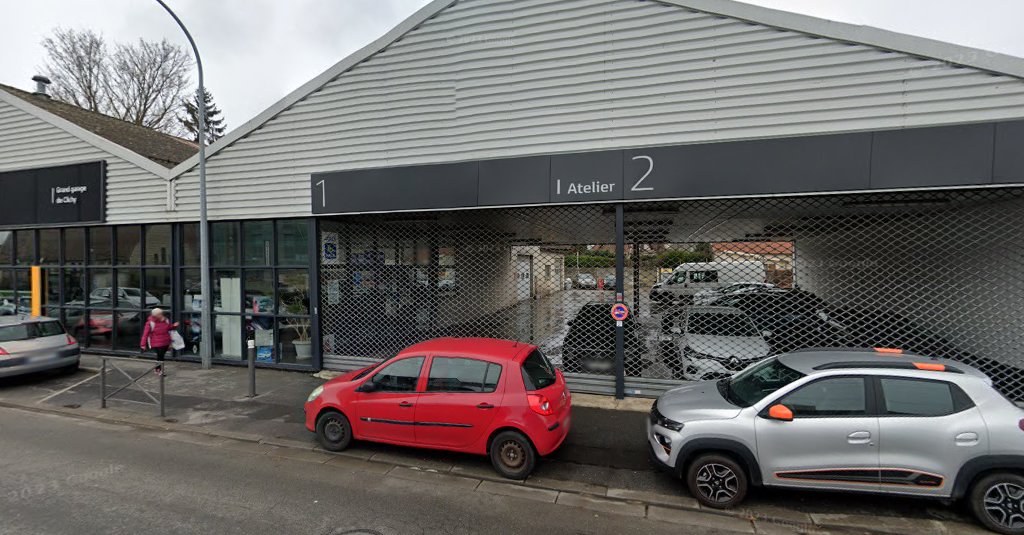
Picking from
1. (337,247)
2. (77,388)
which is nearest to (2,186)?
(77,388)

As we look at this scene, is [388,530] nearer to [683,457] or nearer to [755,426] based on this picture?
[683,457]

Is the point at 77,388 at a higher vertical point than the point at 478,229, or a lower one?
lower

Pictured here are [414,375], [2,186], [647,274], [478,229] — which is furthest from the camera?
[2,186]

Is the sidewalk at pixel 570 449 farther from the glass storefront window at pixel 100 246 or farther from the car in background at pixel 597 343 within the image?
the glass storefront window at pixel 100 246

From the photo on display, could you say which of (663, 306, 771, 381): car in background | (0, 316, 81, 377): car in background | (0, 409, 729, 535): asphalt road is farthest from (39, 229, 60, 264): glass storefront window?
(663, 306, 771, 381): car in background

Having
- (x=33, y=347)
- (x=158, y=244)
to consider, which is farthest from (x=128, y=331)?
(x=33, y=347)

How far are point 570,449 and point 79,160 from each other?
13.5 metres

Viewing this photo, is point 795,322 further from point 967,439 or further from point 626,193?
→ point 967,439

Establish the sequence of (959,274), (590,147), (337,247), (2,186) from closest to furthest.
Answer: (590,147) < (959,274) < (337,247) < (2,186)

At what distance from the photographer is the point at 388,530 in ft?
12.8

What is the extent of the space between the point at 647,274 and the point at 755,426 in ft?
17.2

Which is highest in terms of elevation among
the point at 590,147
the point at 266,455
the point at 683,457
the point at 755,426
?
the point at 590,147

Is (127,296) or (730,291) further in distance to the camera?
(127,296)

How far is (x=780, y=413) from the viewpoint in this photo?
13.6 feet
